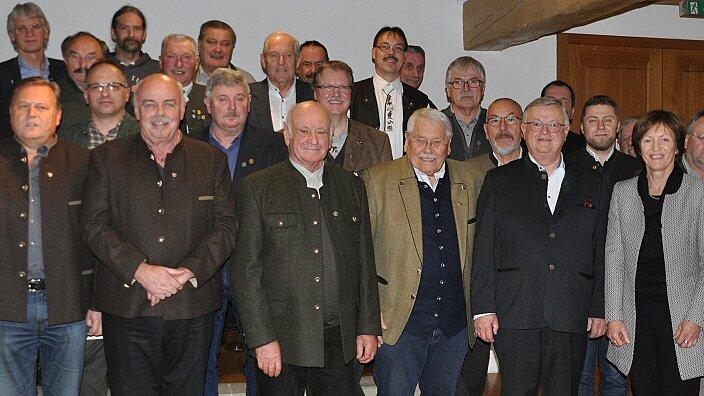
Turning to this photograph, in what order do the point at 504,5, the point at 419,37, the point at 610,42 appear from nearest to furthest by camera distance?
1. the point at 504,5
2. the point at 419,37
3. the point at 610,42

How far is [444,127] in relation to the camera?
13.2ft

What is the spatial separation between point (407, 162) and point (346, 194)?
1.35 feet

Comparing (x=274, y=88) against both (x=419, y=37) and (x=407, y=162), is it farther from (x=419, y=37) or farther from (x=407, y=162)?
(x=419, y=37)

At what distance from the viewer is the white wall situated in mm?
7133

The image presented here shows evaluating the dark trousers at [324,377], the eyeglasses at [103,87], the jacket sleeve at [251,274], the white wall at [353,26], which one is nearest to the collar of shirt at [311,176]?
the jacket sleeve at [251,274]

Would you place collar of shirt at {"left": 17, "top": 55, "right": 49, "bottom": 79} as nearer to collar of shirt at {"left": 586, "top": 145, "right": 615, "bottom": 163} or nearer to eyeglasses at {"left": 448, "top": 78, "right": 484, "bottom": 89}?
eyeglasses at {"left": 448, "top": 78, "right": 484, "bottom": 89}

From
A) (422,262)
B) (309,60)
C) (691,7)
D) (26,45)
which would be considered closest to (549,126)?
(422,262)

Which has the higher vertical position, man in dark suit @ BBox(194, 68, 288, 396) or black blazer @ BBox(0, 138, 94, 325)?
man in dark suit @ BBox(194, 68, 288, 396)

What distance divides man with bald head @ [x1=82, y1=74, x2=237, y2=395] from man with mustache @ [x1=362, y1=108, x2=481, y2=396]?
77cm

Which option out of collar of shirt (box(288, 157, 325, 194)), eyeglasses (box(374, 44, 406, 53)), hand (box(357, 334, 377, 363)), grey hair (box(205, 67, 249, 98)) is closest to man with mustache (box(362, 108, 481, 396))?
hand (box(357, 334, 377, 363))

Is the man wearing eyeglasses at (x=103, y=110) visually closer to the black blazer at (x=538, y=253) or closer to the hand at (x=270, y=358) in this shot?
the hand at (x=270, y=358)

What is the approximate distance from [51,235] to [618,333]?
98.5 inches

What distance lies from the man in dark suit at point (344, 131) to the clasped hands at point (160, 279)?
52.1 inches

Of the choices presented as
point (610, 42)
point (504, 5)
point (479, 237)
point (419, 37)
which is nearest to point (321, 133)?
point (479, 237)
